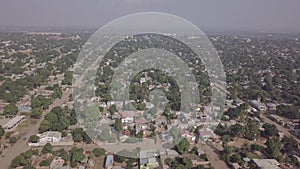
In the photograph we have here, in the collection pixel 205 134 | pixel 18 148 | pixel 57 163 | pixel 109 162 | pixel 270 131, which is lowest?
pixel 18 148

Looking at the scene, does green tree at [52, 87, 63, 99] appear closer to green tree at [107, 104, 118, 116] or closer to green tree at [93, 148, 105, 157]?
green tree at [107, 104, 118, 116]

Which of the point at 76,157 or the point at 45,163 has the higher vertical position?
the point at 76,157

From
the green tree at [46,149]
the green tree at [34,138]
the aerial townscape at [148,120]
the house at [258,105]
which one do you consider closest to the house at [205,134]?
the aerial townscape at [148,120]

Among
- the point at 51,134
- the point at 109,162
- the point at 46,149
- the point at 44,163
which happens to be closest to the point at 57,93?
the point at 51,134

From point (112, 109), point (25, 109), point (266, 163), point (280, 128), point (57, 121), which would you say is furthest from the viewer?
point (25, 109)

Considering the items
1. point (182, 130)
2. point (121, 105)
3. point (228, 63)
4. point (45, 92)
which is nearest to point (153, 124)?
point (182, 130)

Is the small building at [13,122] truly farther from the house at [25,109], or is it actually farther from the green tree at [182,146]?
the green tree at [182,146]

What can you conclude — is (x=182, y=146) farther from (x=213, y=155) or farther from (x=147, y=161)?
(x=147, y=161)
